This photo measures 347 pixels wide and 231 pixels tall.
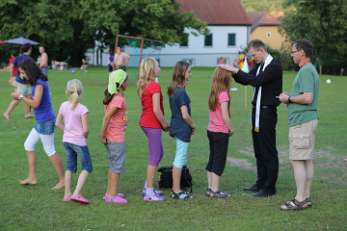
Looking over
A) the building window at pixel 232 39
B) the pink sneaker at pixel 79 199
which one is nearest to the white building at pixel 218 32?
the building window at pixel 232 39

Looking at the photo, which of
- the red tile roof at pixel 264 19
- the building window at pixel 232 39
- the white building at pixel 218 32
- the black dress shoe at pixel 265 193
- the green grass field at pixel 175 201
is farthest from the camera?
the red tile roof at pixel 264 19

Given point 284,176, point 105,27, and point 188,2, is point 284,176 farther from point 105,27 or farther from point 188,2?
point 188,2

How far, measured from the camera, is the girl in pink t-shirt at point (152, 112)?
7109mm

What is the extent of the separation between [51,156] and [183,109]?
1901 millimetres

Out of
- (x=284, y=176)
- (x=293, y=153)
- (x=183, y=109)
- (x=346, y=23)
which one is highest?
(x=346, y=23)

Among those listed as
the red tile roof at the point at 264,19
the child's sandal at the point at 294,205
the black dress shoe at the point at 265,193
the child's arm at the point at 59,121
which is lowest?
the black dress shoe at the point at 265,193

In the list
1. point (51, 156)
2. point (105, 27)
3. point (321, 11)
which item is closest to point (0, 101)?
point (51, 156)

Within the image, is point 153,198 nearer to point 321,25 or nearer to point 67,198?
point 67,198

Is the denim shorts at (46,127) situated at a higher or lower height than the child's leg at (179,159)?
higher

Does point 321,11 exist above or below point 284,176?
above

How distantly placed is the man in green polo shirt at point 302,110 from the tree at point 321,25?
41.2 m

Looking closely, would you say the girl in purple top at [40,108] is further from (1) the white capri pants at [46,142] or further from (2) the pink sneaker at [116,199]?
(2) the pink sneaker at [116,199]

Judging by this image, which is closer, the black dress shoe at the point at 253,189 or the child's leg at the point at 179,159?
the child's leg at the point at 179,159

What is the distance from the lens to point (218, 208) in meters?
6.83
